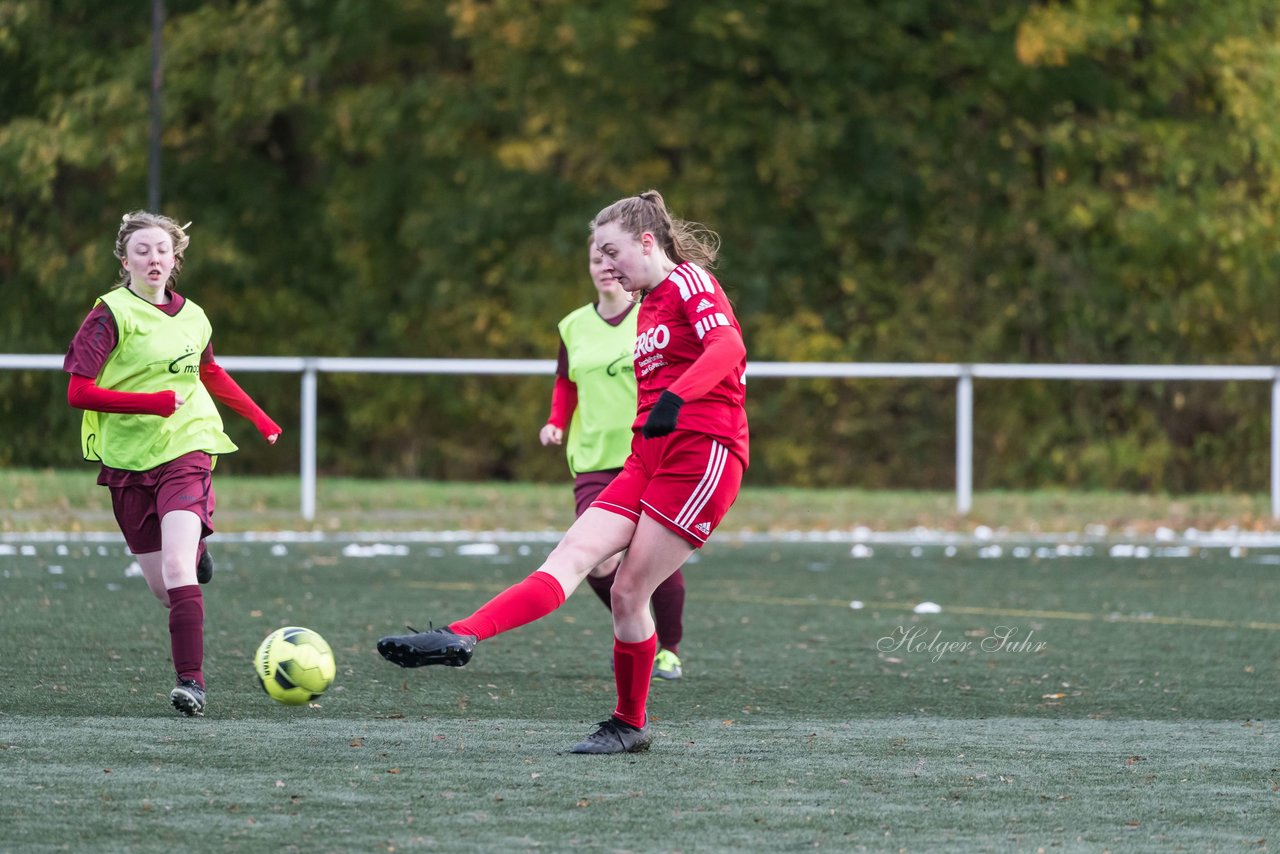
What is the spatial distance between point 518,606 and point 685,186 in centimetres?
2084

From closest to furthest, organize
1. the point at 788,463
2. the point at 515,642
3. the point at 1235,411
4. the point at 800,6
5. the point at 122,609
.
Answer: the point at 515,642 < the point at 122,609 < the point at 1235,411 < the point at 788,463 < the point at 800,6

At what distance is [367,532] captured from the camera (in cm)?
1562

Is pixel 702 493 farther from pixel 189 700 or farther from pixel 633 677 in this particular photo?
pixel 189 700

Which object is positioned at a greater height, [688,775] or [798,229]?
[798,229]

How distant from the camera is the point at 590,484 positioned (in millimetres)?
8172

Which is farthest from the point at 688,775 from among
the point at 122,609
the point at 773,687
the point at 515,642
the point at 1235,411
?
the point at 1235,411

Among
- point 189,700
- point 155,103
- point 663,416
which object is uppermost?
point 155,103

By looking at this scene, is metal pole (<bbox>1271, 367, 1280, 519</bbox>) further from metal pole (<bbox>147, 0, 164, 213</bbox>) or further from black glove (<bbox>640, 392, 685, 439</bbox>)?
metal pole (<bbox>147, 0, 164, 213</bbox>)

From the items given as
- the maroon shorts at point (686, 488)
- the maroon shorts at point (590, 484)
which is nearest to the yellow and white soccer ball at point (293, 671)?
the maroon shorts at point (686, 488)

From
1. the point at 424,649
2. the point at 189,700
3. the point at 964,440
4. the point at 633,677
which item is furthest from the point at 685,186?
the point at 424,649

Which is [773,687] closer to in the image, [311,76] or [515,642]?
[515,642]

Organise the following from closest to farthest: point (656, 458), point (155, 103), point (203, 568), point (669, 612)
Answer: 1. point (656, 458)
2. point (203, 568)
3. point (669, 612)
4. point (155, 103)

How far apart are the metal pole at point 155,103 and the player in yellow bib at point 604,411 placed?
15.5 metres

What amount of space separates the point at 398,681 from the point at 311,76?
19.7 m
